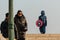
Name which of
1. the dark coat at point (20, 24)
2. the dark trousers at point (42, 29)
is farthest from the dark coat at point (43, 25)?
the dark coat at point (20, 24)

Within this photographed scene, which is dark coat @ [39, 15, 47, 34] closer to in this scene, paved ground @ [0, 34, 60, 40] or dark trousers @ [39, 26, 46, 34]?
dark trousers @ [39, 26, 46, 34]

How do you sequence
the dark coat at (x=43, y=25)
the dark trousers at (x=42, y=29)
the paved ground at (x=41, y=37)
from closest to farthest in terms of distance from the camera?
1. the paved ground at (x=41, y=37)
2. the dark coat at (x=43, y=25)
3. the dark trousers at (x=42, y=29)

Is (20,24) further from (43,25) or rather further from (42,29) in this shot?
(43,25)

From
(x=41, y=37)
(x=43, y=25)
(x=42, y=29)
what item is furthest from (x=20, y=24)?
(x=43, y=25)

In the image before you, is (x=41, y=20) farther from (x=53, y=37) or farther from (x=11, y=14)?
(x=11, y=14)

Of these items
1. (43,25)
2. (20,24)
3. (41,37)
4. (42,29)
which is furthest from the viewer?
(43,25)

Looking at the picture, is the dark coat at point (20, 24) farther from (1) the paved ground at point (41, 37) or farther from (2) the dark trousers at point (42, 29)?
(2) the dark trousers at point (42, 29)

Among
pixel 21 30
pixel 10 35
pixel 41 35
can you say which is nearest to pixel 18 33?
pixel 21 30

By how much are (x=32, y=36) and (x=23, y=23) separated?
6615 millimetres

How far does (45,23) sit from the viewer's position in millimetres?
28609

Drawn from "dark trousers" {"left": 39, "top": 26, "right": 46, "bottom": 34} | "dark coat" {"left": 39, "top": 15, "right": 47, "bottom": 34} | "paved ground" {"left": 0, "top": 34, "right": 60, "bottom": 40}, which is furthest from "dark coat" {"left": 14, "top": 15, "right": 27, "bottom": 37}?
"dark trousers" {"left": 39, "top": 26, "right": 46, "bottom": 34}

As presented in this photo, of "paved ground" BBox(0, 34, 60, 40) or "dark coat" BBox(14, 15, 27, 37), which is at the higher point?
"dark coat" BBox(14, 15, 27, 37)

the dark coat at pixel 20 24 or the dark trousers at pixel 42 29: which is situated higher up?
the dark coat at pixel 20 24

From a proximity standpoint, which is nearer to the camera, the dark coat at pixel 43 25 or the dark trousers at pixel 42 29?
the dark coat at pixel 43 25
